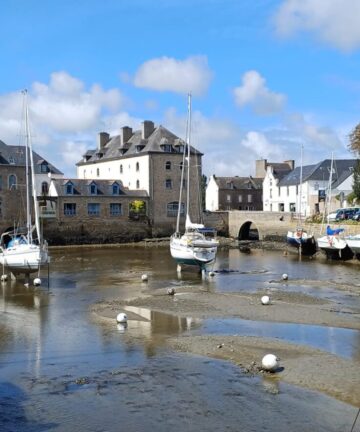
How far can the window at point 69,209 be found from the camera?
206 ft

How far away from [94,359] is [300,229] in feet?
139

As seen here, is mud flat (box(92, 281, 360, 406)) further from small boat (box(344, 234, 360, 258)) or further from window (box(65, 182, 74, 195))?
window (box(65, 182, 74, 195))

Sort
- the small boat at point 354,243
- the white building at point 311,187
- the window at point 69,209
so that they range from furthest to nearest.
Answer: the white building at point 311,187 → the window at point 69,209 → the small boat at point 354,243

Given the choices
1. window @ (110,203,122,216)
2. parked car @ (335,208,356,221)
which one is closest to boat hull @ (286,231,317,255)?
parked car @ (335,208,356,221)

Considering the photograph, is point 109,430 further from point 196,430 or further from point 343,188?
point 343,188

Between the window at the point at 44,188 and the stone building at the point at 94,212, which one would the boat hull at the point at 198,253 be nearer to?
the stone building at the point at 94,212

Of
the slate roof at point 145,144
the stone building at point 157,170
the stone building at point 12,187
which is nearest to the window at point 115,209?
the stone building at point 157,170

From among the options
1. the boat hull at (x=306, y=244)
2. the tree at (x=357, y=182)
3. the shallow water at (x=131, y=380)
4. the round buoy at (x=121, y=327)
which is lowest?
the shallow water at (x=131, y=380)

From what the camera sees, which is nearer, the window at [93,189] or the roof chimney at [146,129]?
the window at [93,189]

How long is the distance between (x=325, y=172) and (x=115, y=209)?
28.6 metres

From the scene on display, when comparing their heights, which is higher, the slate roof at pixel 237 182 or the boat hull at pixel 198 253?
the slate roof at pixel 237 182

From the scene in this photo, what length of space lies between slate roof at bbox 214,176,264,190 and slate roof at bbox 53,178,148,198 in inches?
999

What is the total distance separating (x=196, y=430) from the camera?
11094 mm

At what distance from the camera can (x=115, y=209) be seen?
66062 mm
